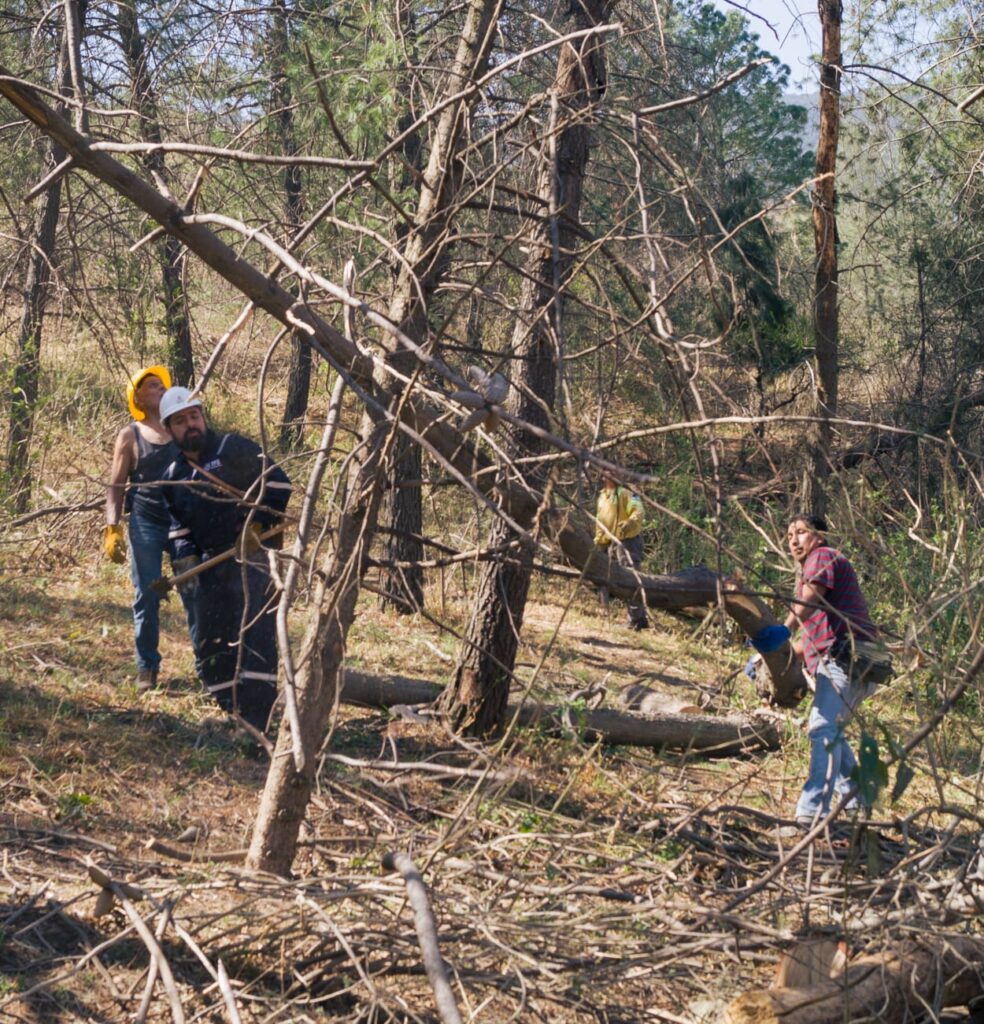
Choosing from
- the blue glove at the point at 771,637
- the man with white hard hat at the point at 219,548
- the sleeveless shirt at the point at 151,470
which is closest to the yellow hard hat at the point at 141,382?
the sleeveless shirt at the point at 151,470

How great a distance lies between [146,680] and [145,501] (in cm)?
101

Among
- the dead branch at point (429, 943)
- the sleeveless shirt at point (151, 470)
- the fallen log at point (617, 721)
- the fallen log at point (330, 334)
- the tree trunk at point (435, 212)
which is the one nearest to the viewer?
the dead branch at point (429, 943)

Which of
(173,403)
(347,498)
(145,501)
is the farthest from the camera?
(145,501)

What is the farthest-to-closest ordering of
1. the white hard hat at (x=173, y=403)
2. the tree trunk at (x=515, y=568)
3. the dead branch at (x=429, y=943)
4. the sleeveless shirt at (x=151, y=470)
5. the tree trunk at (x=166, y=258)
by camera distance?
the tree trunk at (x=166, y=258)
the sleeveless shirt at (x=151, y=470)
the tree trunk at (x=515, y=568)
the white hard hat at (x=173, y=403)
the dead branch at (x=429, y=943)

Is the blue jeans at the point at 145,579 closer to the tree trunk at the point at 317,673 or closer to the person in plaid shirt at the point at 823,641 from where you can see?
the tree trunk at the point at 317,673

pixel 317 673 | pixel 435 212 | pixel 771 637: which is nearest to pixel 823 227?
pixel 771 637

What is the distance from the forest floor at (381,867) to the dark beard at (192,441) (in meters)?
1.49

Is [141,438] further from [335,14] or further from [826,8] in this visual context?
[826,8]

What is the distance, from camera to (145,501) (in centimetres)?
655

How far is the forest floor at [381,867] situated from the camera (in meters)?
3.59

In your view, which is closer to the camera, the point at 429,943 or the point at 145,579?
the point at 429,943

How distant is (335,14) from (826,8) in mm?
5246

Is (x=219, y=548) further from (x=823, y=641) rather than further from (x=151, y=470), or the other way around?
(x=823, y=641)

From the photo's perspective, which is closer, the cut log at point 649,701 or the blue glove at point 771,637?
the blue glove at point 771,637
